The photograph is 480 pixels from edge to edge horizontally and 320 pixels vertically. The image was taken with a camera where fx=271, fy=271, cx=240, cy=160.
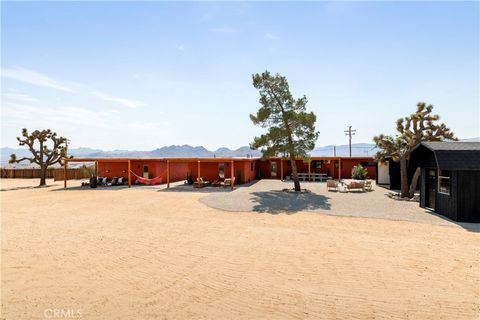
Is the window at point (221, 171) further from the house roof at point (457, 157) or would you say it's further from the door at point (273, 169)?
the house roof at point (457, 157)

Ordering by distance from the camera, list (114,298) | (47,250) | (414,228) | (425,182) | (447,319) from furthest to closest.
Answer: (425,182) → (414,228) → (47,250) → (114,298) → (447,319)

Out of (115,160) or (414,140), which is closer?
(414,140)

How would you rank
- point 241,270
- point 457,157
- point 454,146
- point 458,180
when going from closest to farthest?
point 241,270, point 458,180, point 457,157, point 454,146

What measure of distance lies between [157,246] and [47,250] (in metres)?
3.30

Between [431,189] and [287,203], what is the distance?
744cm

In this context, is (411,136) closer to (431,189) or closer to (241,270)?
(431,189)

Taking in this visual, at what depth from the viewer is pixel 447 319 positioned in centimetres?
459

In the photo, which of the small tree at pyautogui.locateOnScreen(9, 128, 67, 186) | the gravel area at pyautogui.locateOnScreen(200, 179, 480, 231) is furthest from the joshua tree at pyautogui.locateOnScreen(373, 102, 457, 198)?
the small tree at pyautogui.locateOnScreen(9, 128, 67, 186)

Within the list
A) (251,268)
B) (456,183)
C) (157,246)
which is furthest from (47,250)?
(456,183)

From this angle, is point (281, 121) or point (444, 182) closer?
point (444, 182)

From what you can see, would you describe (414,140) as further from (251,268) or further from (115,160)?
(115,160)

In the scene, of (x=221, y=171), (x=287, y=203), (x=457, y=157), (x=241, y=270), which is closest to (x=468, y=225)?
(x=457, y=157)

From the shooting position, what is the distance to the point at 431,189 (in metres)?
14.0

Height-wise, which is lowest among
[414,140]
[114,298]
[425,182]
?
[114,298]
